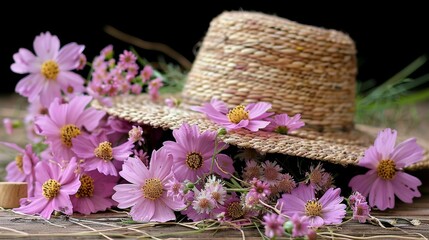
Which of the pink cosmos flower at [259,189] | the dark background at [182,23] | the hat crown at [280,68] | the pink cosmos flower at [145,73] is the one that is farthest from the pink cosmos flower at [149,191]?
the dark background at [182,23]

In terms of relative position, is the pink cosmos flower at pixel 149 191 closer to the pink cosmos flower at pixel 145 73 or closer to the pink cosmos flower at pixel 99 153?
the pink cosmos flower at pixel 99 153

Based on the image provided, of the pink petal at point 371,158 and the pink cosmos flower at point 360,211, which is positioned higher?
the pink petal at point 371,158

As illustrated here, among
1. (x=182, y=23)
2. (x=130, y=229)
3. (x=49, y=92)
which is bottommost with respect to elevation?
(x=130, y=229)

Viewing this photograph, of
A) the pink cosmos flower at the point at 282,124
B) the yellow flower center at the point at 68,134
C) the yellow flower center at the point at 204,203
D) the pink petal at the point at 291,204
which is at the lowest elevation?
the yellow flower center at the point at 204,203

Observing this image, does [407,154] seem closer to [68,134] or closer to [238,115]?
[238,115]

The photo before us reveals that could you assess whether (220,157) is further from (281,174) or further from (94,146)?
(94,146)

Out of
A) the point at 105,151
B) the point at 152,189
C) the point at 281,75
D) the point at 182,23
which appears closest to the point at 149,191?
the point at 152,189
